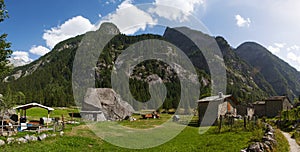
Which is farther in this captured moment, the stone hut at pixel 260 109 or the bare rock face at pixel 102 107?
the stone hut at pixel 260 109

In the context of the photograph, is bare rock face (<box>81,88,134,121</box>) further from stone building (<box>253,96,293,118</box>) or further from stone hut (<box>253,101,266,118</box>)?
stone building (<box>253,96,293,118</box>)

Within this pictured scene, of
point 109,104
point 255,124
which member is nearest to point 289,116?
point 255,124

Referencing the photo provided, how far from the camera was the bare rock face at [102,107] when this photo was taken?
202 ft

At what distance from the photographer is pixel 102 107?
64.7m

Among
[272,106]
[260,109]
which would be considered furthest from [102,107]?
[272,106]

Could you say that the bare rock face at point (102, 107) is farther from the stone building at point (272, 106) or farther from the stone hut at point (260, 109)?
the stone building at point (272, 106)

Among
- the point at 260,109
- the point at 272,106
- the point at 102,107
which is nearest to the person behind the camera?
the point at 102,107

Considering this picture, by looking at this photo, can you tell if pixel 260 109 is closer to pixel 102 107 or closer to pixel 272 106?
pixel 272 106

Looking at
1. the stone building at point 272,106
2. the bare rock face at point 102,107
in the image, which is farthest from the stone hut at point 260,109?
the bare rock face at point 102,107

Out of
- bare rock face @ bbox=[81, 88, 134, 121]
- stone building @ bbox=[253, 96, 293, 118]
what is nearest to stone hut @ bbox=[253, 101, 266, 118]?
stone building @ bbox=[253, 96, 293, 118]

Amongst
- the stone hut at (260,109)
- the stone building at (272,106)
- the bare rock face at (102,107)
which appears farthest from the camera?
the stone hut at (260,109)

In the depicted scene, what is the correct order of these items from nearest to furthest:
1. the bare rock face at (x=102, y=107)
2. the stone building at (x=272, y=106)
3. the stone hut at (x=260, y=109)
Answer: the bare rock face at (x=102, y=107)
the stone building at (x=272, y=106)
the stone hut at (x=260, y=109)

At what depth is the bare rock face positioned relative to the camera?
202ft

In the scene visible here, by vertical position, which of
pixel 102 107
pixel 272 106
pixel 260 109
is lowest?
pixel 260 109
